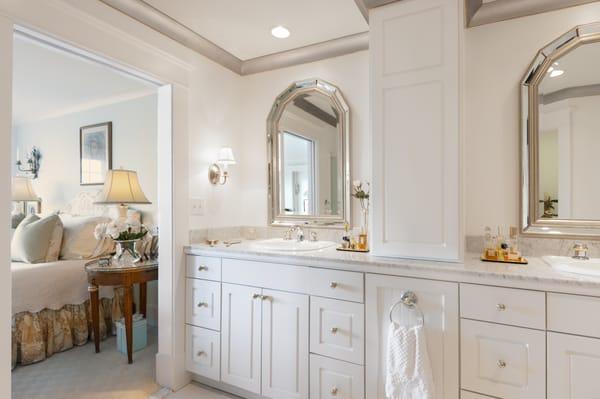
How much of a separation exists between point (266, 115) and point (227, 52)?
1.84ft

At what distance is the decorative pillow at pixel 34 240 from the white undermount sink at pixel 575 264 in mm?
3582

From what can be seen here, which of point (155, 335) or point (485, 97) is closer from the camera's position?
point (485, 97)

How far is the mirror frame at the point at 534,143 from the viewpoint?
5.90 feet

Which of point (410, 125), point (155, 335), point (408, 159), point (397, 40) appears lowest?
point (155, 335)

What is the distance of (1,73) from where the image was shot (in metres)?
1.41

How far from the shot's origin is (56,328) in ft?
8.64

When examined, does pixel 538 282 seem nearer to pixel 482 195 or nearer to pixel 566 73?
pixel 482 195

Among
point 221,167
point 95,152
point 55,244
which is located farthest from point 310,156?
point 95,152

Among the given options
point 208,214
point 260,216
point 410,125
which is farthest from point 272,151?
point 410,125

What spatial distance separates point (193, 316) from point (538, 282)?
1960 mm

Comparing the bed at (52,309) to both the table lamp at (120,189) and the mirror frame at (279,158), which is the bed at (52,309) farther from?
the mirror frame at (279,158)

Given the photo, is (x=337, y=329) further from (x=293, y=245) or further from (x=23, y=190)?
(x=23, y=190)

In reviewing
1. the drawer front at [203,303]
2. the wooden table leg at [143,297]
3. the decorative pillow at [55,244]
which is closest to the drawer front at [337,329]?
the drawer front at [203,303]

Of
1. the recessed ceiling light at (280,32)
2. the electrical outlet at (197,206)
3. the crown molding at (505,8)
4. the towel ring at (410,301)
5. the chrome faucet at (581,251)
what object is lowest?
the towel ring at (410,301)
